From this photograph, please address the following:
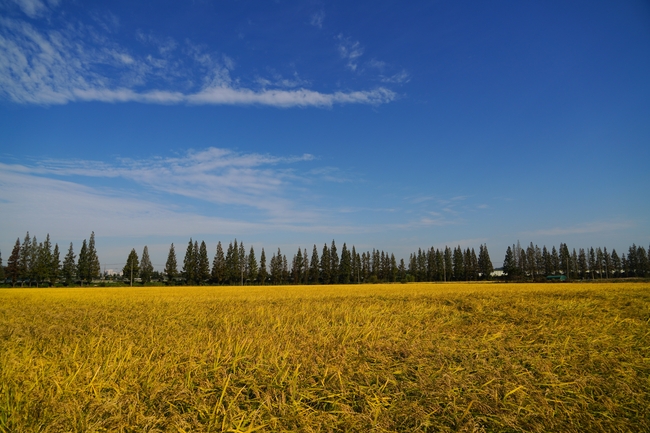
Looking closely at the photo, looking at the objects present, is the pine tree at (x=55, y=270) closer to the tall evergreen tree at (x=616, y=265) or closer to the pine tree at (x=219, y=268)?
the pine tree at (x=219, y=268)

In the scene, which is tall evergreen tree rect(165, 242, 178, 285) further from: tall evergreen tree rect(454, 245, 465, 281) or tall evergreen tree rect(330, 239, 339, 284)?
tall evergreen tree rect(454, 245, 465, 281)

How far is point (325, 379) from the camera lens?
3645mm

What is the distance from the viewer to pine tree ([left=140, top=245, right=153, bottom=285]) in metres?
90.3

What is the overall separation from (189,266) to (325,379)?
9296 cm

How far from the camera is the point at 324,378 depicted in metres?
3.63

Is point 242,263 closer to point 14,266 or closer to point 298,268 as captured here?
point 298,268

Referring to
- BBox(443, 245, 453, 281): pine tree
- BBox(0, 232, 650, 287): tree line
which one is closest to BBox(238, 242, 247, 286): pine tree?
BBox(0, 232, 650, 287): tree line

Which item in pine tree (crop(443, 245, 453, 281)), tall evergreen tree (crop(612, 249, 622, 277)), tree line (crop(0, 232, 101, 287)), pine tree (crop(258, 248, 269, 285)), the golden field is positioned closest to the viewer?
the golden field

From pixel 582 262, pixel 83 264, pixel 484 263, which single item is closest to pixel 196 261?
pixel 83 264

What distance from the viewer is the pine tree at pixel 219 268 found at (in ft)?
302

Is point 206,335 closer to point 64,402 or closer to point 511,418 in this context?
point 64,402

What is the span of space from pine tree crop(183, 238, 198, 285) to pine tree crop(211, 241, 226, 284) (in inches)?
210

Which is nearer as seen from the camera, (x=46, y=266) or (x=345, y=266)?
(x=46, y=266)

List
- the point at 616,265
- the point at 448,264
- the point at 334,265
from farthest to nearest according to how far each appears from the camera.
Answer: the point at 616,265 → the point at 448,264 → the point at 334,265
